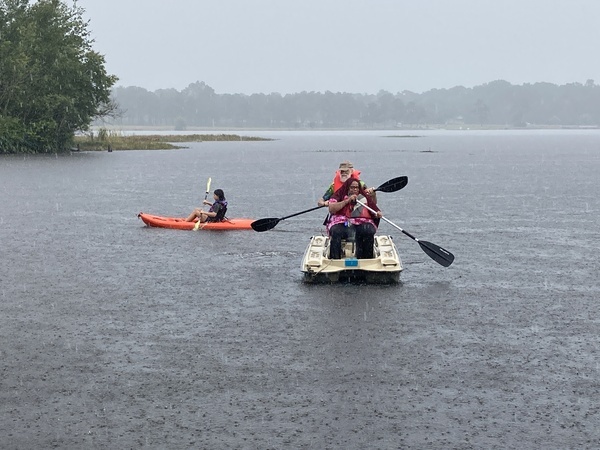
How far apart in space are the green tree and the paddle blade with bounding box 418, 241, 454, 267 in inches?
2578

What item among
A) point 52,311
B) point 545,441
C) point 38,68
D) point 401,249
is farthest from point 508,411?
point 38,68

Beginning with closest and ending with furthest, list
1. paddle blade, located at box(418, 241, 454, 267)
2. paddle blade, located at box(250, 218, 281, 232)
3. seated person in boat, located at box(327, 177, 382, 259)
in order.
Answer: seated person in boat, located at box(327, 177, 382, 259)
paddle blade, located at box(418, 241, 454, 267)
paddle blade, located at box(250, 218, 281, 232)

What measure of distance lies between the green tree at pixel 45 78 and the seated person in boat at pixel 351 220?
214 ft

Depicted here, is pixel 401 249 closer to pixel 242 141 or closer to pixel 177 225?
pixel 177 225

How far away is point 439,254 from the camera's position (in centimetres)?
1812

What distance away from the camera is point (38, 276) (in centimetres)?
1762

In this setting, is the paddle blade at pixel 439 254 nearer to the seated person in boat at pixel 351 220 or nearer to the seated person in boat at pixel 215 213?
the seated person in boat at pixel 351 220

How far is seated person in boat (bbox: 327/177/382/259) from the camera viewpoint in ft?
55.7

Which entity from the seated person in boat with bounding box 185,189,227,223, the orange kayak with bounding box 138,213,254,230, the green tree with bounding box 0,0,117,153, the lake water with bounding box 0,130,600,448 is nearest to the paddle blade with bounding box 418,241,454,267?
the lake water with bounding box 0,130,600,448

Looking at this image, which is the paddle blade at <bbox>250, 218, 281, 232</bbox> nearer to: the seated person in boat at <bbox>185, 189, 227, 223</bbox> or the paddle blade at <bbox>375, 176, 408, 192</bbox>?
the paddle blade at <bbox>375, 176, 408, 192</bbox>

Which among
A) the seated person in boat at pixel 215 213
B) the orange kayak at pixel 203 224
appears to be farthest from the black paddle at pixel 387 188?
the seated person in boat at pixel 215 213

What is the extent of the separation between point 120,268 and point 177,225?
6.82 meters

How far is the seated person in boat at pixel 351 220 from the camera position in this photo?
16969 millimetres

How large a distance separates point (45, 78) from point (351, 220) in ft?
227
